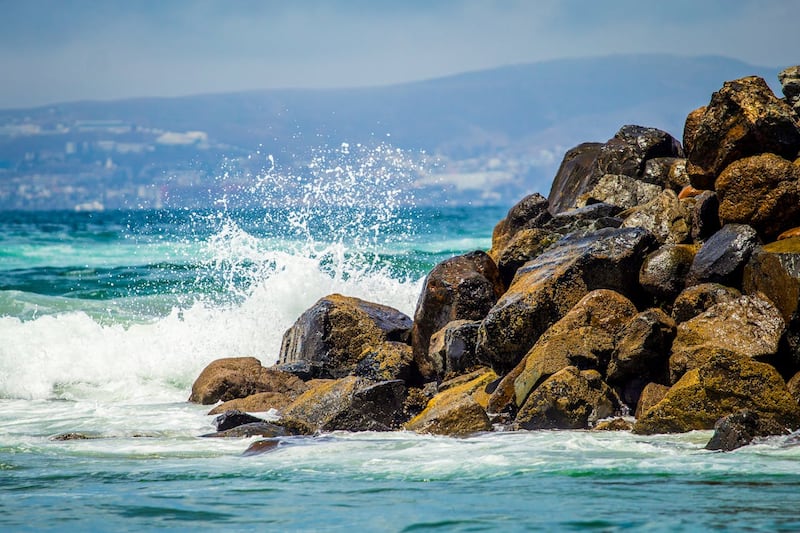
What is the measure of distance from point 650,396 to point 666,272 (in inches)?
64.7

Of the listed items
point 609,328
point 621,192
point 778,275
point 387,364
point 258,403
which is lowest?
point 258,403

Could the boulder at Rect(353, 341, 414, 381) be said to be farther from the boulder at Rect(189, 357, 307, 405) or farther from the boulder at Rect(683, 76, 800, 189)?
the boulder at Rect(683, 76, 800, 189)

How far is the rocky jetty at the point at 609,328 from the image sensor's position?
8164mm

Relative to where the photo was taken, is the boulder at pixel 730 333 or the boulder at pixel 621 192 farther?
the boulder at pixel 621 192

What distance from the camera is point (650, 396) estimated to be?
8.25 meters

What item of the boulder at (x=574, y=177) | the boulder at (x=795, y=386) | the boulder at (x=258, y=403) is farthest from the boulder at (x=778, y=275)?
the boulder at (x=574, y=177)

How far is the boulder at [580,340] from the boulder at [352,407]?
1085 mm

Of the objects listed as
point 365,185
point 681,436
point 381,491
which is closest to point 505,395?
point 681,436

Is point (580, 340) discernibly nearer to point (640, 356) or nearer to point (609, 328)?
point (609, 328)

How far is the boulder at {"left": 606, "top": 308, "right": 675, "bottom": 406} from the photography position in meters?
8.44

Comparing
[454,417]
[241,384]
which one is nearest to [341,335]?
[241,384]

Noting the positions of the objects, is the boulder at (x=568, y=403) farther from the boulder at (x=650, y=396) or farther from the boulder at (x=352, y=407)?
Answer: the boulder at (x=352, y=407)

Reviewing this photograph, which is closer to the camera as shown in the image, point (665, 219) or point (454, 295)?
point (665, 219)

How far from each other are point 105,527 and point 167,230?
129 ft
